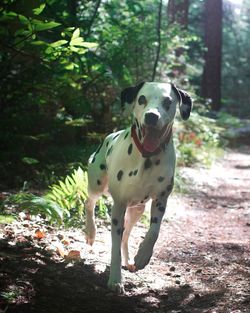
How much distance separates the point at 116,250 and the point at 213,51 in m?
18.5

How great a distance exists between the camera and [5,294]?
3598 mm

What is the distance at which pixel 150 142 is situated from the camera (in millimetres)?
4215

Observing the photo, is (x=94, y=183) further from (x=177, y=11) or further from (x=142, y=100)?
(x=177, y=11)

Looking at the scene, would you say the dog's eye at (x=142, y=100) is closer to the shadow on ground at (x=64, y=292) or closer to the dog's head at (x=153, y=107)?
the dog's head at (x=153, y=107)

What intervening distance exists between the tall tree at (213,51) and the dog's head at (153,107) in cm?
1593

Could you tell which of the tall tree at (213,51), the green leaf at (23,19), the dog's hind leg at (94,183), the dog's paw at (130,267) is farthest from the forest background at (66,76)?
the tall tree at (213,51)

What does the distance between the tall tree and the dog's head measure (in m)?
15.9

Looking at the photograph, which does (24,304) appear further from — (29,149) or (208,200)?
(208,200)

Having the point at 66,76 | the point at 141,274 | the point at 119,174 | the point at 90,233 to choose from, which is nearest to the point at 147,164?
the point at 119,174

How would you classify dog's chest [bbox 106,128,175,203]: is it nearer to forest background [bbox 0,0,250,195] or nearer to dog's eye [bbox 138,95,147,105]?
dog's eye [bbox 138,95,147,105]

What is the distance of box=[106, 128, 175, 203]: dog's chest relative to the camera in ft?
14.2

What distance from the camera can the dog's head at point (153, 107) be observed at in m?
4.09

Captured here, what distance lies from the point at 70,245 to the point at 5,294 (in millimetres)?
1837

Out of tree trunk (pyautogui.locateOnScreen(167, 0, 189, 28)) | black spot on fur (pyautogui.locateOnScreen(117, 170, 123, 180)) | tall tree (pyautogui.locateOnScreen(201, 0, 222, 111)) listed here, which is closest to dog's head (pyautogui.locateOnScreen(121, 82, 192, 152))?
black spot on fur (pyautogui.locateOnScreen(117, 170, 123, 180))
